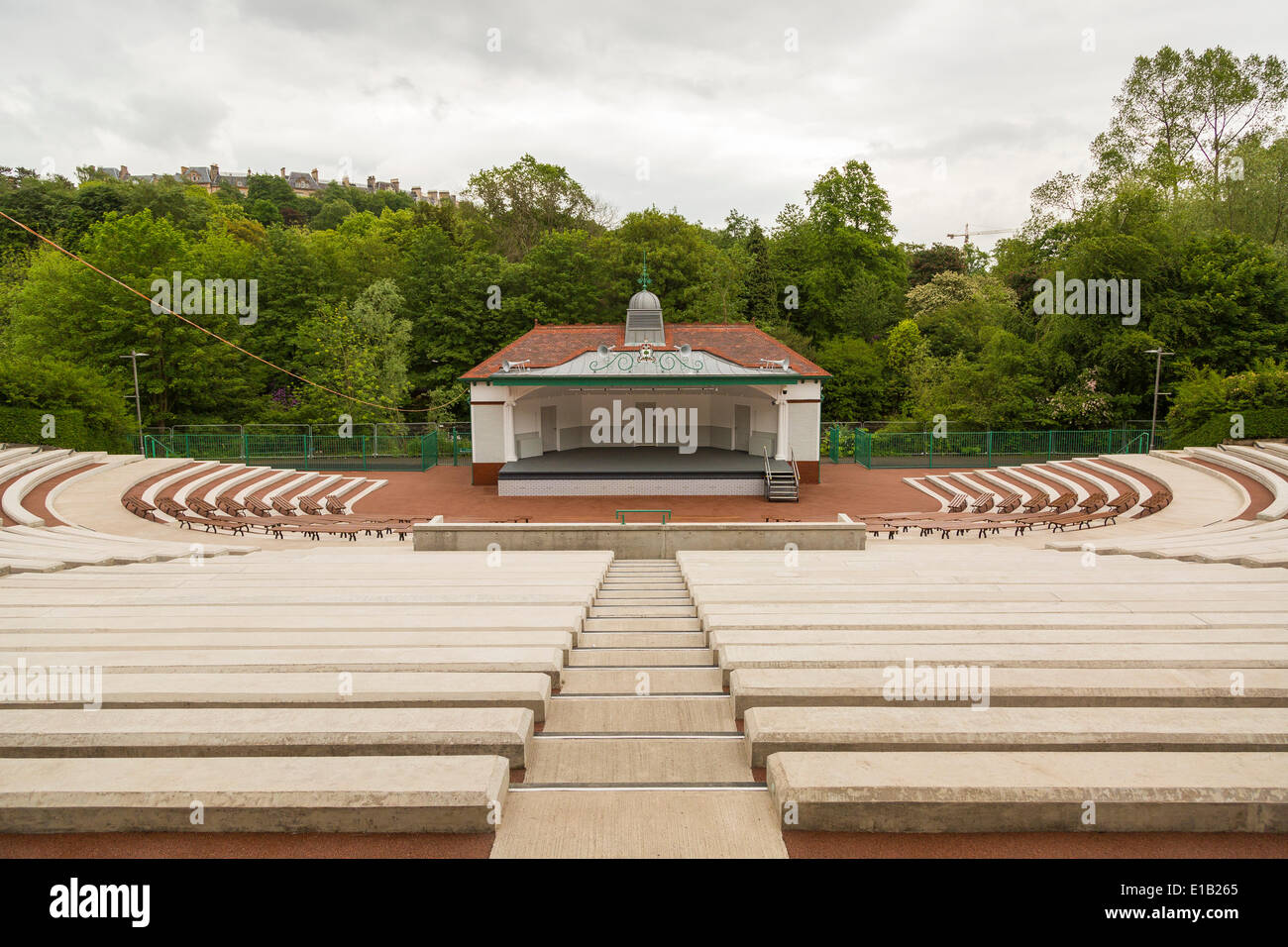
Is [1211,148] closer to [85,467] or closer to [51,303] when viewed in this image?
[85,467]

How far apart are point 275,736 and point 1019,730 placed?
3834 mm

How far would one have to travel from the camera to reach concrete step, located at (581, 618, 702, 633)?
7111 mm

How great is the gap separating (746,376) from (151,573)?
761 inches

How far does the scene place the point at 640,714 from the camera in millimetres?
4727

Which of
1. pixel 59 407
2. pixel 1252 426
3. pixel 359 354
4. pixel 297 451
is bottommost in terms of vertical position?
pixel 297 451

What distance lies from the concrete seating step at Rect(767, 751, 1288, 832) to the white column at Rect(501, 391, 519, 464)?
24655 mm

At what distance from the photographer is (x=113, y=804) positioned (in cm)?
311

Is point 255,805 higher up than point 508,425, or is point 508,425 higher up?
point 508,425

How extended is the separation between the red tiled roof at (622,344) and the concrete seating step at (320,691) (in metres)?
23.2

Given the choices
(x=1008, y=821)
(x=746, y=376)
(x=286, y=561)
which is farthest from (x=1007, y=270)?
(x=1008, y=821)

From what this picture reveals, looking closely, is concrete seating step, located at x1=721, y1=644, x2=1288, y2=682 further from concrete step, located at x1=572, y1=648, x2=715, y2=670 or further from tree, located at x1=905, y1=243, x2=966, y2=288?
tree, located at x1=905, y1=243, x2=966, y2=288

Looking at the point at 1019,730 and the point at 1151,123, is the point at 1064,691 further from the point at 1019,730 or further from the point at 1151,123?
the point at 1151,123

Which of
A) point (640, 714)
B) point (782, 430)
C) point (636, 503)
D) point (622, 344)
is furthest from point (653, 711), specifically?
point (622, 344)

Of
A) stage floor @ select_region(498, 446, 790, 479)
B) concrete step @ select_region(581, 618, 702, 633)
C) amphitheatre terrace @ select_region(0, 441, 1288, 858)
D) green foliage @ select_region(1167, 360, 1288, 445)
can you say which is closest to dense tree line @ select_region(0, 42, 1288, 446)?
green foliage @ select_region(1167, 360, 1288, 445)
